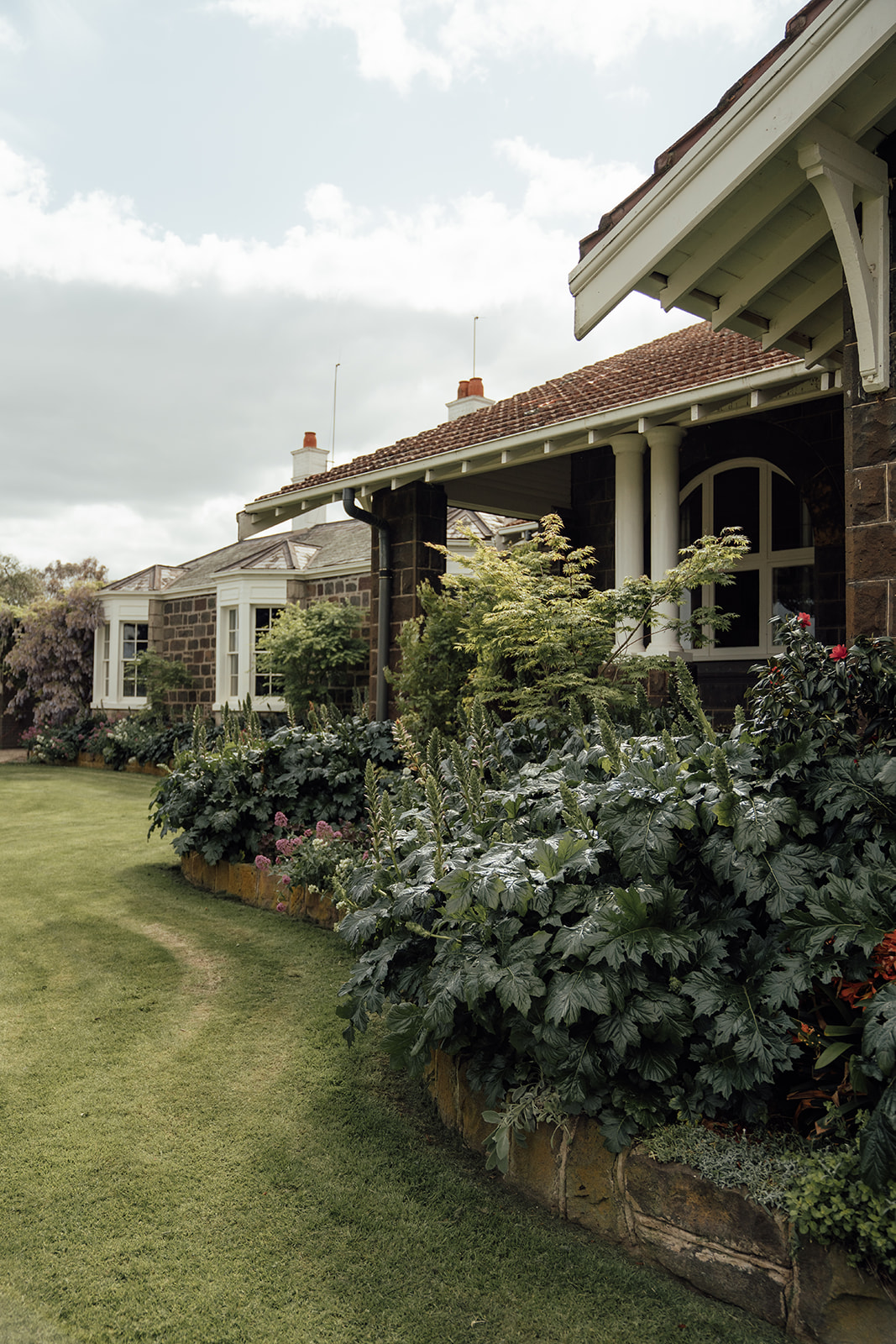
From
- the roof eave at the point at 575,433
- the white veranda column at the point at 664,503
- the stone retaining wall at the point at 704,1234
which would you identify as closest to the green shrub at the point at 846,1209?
the stone retaining wall at the point at 704,1234

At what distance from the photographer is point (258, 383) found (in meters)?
20.0

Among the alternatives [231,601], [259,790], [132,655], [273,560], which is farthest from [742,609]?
[132,655]

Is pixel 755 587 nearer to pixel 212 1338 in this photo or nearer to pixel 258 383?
pixel 212 1338

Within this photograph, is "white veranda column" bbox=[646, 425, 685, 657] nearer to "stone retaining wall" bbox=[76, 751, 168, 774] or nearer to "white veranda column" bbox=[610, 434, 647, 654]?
"white veranda column" bbox=[610, 434, 647, 654]

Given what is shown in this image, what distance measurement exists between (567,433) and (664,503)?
1.08 metres

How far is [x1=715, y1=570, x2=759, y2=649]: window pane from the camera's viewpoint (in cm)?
884

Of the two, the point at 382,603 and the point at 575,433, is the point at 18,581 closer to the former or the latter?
the point at 382,603

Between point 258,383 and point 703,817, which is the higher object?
point 258,383

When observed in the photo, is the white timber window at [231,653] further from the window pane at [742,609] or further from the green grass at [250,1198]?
the green grass at [250,1198]

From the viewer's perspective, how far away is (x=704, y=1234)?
218 centimetres

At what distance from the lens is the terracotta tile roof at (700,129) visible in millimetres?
3158

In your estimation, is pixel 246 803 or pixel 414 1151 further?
pixel 246 803

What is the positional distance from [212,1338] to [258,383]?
20.3 metres

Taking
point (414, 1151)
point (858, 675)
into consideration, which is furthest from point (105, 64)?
point (414, 1151)
